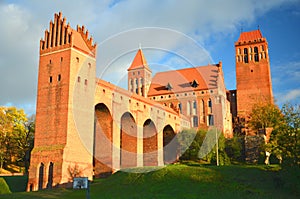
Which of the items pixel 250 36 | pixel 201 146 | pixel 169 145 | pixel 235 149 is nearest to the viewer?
pixel 235 149

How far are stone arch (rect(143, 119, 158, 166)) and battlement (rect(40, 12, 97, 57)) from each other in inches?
610

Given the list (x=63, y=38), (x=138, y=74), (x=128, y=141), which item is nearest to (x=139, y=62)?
(x=138, y=74)

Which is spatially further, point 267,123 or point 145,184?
point 267,123

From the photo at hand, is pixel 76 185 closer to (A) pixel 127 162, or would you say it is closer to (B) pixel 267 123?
(A) pixel 127 162

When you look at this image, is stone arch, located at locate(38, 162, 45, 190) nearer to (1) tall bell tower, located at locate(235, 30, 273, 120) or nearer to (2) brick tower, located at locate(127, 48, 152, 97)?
(2) brick tower, located at locate(127, 48, 152, 97)

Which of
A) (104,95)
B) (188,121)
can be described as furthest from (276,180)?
(188,121)

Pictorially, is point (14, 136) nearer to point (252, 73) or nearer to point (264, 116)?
point (264, 116)

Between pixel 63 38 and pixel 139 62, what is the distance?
41054 millimetres

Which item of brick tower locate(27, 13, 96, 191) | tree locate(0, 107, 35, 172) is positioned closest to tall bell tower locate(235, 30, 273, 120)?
tree locate(0, 107, 35, 172)

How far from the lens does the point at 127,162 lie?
39.8 meters

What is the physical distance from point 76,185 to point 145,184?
31.7 ft

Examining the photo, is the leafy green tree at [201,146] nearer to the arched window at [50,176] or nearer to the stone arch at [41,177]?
the arched window at [50,176]

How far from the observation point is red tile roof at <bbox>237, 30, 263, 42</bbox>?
6838 centimetres

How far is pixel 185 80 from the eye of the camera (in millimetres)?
66500
